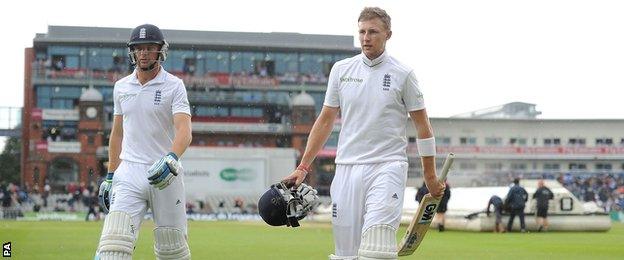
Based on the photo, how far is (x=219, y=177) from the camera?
60.8 m

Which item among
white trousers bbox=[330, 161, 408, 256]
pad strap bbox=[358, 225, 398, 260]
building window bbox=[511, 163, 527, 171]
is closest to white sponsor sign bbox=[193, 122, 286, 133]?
building window bbox=[511, 163, 527, 171]

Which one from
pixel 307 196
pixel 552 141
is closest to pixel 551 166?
pixel 552 141

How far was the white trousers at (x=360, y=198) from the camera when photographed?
25.3ft

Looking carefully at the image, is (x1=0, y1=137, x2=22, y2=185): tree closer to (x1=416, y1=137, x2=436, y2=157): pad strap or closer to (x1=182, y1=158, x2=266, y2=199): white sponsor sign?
(x1=182, y1=158, x2=266, y2=199): white sponsor sign

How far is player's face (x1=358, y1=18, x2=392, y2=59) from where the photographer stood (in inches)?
312

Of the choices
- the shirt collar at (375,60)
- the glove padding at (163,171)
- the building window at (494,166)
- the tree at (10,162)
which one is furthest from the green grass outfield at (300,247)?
the tree at (10,162)

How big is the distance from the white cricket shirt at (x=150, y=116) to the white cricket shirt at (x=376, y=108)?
165cm

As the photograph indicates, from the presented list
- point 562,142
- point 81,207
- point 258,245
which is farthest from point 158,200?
point 562,142

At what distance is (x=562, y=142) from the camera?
104812 mm

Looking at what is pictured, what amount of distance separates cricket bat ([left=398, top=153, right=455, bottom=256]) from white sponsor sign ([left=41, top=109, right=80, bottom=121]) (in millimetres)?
88393

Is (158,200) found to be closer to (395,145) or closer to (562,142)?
(395,145)

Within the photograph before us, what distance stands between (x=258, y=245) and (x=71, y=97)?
259 ft

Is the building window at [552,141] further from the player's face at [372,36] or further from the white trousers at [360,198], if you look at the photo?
the white trousers at [360,198]

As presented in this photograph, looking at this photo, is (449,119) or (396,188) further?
(449,119)
